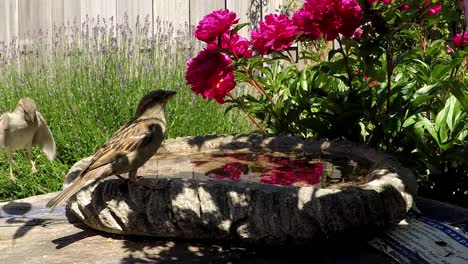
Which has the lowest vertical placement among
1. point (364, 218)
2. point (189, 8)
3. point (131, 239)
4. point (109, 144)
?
point (131, 239)

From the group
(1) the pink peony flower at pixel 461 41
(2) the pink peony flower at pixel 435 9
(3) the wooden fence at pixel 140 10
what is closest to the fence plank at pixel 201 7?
(3) the wooden fence at pixel 140 10

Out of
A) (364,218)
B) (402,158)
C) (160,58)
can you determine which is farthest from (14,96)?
(364,218)

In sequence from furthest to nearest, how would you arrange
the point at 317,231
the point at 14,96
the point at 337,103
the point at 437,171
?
the point at 14,96
the point at 337,103
the point at 437,171
the point at 317,231

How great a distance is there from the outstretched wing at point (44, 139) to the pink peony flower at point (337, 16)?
2082 mm

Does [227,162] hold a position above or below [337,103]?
below

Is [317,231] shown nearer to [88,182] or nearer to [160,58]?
[88,182]

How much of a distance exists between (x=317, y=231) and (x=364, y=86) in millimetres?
1260

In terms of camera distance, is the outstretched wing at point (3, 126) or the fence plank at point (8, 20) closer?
the outstretched wing at point (3, 126)

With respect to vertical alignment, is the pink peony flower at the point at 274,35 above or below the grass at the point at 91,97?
above

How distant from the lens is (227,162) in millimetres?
3551

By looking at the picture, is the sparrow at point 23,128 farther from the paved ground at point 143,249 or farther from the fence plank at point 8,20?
the fence plank at point 8,20

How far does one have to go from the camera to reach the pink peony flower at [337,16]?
3.39 meters

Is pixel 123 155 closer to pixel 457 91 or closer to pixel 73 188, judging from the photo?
pixel 73 188

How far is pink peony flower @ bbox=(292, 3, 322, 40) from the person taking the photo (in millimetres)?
3490
